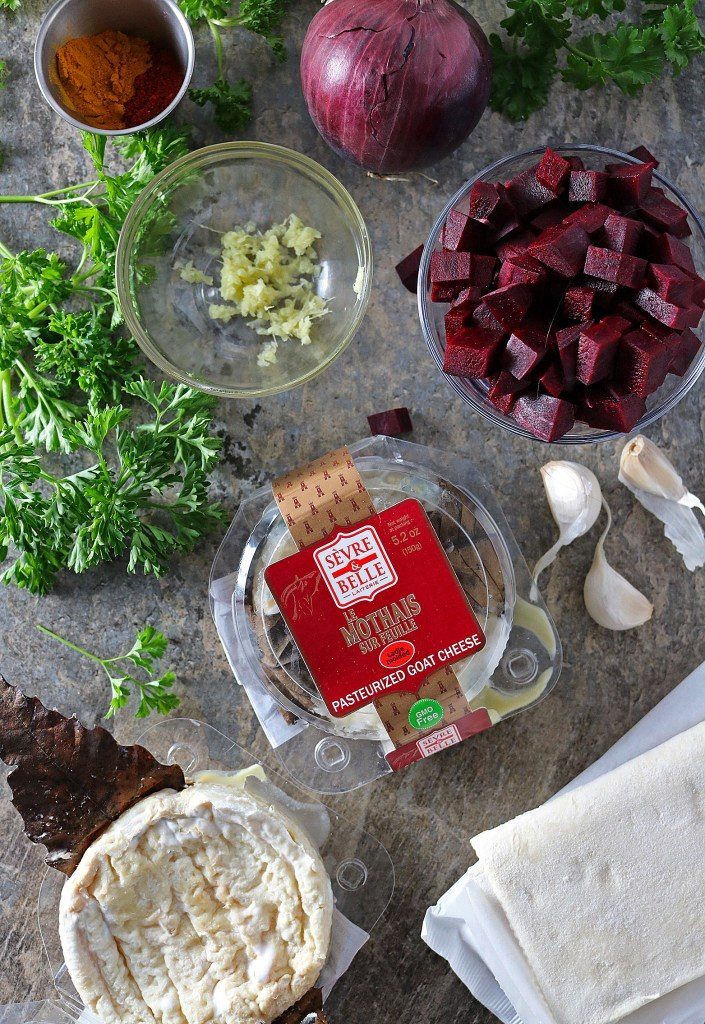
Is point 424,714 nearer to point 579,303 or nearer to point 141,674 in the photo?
point 141,674

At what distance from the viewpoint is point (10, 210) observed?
5.64 feet

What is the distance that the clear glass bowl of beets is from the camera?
135 centimetres

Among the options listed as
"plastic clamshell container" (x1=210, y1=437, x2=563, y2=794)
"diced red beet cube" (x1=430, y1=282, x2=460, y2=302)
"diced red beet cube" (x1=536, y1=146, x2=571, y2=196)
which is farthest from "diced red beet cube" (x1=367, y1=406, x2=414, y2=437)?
"diced red beet cube" (x1=536, y1=146, x2=571, y2=196)

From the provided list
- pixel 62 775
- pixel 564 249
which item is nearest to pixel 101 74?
pixel 564 249

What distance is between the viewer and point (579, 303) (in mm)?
1373

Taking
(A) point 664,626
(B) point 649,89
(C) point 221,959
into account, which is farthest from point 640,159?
(C) point 221,959

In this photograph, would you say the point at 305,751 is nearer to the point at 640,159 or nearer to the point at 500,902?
the point at 500,902

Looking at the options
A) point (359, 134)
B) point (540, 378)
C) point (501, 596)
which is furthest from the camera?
point (501, 596)

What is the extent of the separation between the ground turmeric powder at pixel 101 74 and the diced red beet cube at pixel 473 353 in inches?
29.9

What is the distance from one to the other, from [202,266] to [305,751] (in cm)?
98

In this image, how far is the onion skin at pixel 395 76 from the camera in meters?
1.40

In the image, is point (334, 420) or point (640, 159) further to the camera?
point (334, 420)

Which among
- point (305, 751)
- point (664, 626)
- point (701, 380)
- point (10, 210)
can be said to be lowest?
point (664, 626)

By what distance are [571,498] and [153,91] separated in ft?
3.59
